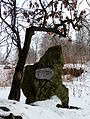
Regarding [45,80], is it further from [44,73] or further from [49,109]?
[49,109]

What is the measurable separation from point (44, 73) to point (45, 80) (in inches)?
7.7

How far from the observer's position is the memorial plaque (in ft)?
27.2

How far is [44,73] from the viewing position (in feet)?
27.2

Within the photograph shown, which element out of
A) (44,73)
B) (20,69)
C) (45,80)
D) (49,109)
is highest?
(20,69)

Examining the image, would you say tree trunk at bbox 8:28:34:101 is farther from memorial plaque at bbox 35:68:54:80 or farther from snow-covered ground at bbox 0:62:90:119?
memorial plaque at bbox 35:68:54:80

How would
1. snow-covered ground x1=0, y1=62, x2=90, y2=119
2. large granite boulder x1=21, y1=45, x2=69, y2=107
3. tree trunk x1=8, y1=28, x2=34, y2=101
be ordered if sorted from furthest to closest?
large granite boulder x1=21, y1=45, x2=69, y2=107, tree trunk x1=8, y1=28, x2=34, y2=101, snow-covered ground x1=0, y1=62, x2=90, y2=119

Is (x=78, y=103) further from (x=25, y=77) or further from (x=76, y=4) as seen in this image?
(x=76, y=4)

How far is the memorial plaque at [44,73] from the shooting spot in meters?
8.28

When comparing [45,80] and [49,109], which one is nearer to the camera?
[49,109]

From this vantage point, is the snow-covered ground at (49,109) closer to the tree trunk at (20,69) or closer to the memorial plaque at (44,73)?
the tree trunk at (20,69)

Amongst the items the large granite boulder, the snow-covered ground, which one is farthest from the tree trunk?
the large granite boulder

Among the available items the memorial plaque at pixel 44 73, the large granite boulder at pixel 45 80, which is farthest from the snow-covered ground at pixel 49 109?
the memorial plaque at pixel 44 73

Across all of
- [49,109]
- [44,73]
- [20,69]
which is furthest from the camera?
[44,73]

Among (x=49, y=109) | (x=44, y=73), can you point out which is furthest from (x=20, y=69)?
(x=49, y=109)
